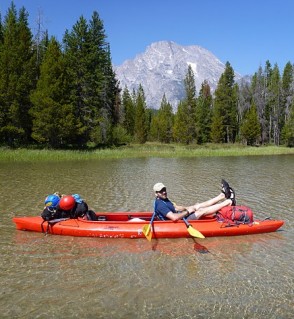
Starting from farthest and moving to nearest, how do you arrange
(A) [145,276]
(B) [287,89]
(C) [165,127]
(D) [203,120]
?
(C) [165,127] < (B) [287,89] < (D) [203,120] < (A) [145,276]

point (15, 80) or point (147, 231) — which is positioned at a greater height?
point (15, 80)

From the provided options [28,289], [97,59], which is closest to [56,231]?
[28,289]

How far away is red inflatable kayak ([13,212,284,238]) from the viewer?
9656mm

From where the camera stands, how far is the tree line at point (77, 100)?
123ft

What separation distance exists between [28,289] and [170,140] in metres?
70.3

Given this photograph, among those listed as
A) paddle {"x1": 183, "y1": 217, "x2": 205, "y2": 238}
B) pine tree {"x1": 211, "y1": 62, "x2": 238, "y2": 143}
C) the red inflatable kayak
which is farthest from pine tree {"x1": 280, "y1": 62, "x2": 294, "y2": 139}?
paddle {"x1": 183, "y1": 217, "x2": 205, "y2": 238}

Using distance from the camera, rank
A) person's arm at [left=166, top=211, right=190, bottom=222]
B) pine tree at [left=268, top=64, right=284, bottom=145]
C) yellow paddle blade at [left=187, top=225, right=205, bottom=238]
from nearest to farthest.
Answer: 1. yellow paddle blade at [left=187, top=225, right=205, bottom=238]
2. person's arm at [left=166, top=211, right=190, bottom=222]
3. pine tree at [left=268, top=64, right=284, bottom=145]

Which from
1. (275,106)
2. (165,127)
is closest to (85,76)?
(165,127)

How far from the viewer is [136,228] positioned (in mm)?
9672

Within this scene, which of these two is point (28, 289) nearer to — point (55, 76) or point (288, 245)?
point (288, 245)

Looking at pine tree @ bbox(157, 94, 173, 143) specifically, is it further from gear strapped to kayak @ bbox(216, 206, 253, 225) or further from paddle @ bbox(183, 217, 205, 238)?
paddle @ bbox(183, 217, 205, 238)

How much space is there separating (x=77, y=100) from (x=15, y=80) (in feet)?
27.8

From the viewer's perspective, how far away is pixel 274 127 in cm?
6706

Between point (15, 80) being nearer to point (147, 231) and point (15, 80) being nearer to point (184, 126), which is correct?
point (184, 126)
